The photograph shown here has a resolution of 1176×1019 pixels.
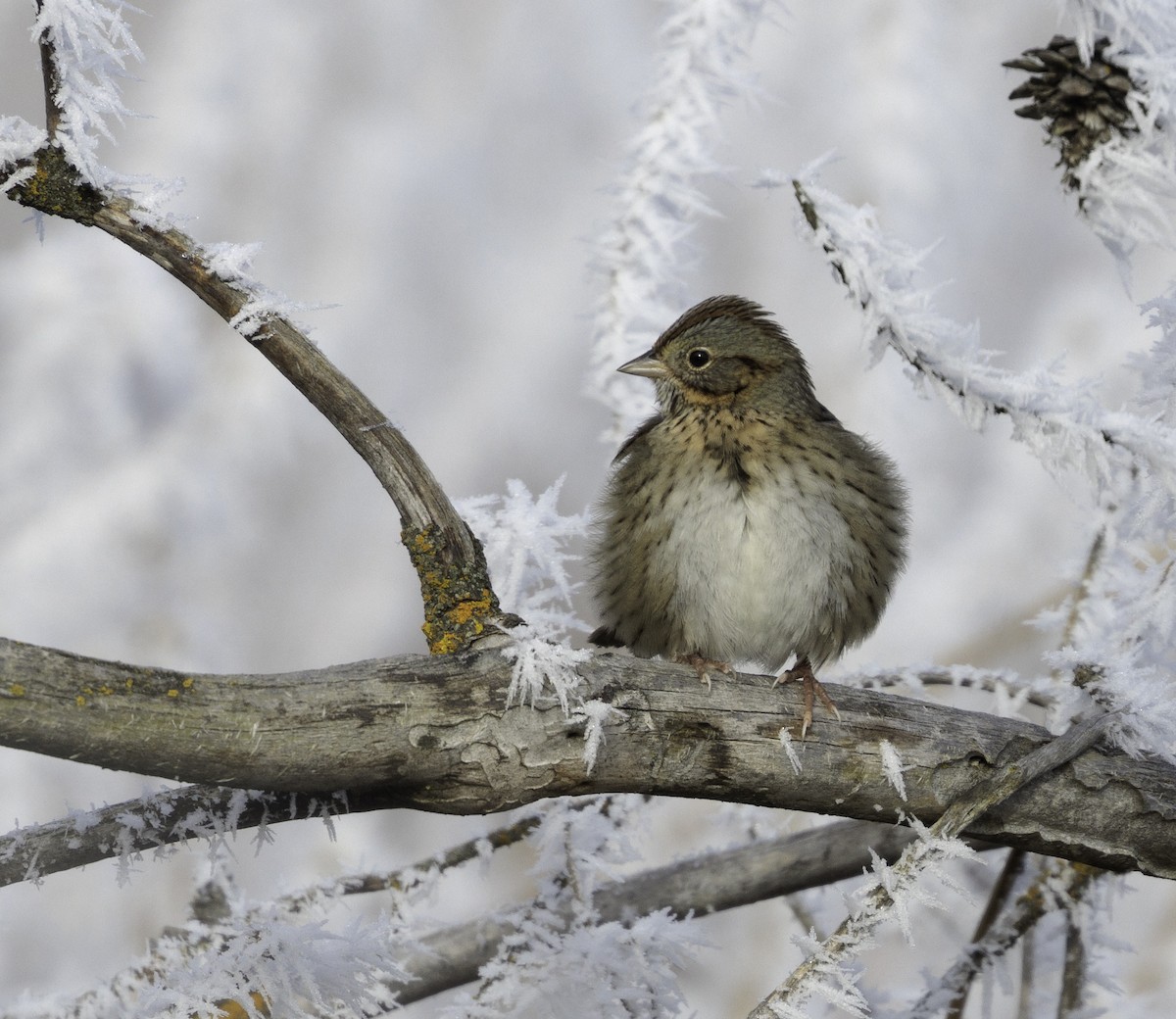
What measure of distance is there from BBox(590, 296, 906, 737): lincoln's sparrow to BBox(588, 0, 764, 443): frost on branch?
17 centimetres

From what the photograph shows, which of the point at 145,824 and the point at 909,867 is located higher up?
the point at 145,824

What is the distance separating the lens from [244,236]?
4.50m

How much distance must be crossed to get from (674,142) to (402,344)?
6.40 feet

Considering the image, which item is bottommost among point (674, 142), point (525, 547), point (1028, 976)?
point (1028, 976)

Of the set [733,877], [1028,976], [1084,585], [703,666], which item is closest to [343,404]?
[703,666]

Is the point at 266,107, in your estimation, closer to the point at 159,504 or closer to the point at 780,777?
the point at 159,504

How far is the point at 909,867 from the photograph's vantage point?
193 centimetres

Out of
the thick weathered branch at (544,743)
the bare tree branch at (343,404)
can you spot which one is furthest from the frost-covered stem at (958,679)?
the bare tree branch at (343,404)

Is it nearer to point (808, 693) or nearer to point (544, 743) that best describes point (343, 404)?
point (544, 743)

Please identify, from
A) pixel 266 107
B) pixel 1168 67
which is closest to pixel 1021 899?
pixel 1168 67

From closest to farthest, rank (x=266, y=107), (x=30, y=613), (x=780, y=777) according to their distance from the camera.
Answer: (x=780, y=777)
(x=30, y=613)
(x=266, y=107)

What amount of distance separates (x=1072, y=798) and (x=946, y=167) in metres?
3.07

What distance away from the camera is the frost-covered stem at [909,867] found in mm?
1833

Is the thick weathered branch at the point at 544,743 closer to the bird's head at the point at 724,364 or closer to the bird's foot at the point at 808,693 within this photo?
the bird's foot at the point at 808,693
